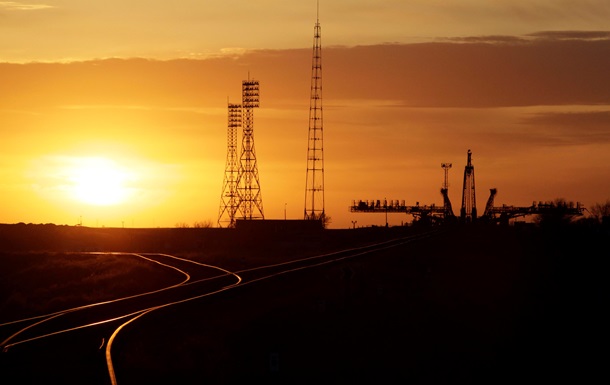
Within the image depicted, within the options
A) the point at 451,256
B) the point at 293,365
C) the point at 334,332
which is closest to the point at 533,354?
the point at 334,332

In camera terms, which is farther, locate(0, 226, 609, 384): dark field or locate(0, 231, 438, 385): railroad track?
locate(0, 231, 438, 385): railroad track

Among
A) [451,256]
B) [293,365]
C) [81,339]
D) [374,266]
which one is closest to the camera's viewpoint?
[293,365]

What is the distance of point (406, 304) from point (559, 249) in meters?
37.7

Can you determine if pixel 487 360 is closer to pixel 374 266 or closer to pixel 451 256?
pixel 374 266

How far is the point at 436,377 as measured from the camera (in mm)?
29219

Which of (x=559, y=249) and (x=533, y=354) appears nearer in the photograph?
(x=533, y=354)

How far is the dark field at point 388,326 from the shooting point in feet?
92.1

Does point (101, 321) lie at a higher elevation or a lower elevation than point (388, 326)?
higher

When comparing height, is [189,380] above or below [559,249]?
below

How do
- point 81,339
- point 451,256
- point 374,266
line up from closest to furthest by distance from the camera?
1. point 81,339
2. point 374,266
3. point 451,256

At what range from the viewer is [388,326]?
36.5 m

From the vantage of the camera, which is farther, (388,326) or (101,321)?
(388,326)

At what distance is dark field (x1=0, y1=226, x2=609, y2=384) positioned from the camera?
28.1 metres

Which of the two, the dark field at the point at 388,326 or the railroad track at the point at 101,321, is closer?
the dark field at the point at 388,326
